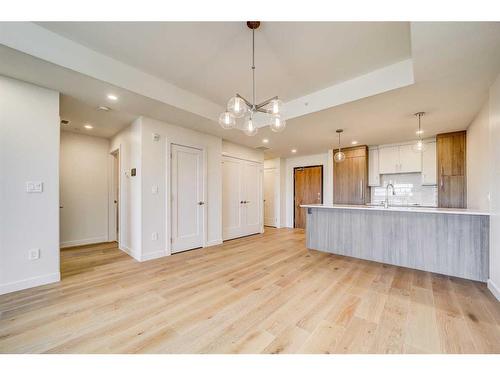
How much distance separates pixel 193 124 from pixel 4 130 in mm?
2363

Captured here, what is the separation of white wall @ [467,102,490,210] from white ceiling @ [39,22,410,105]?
1.77m

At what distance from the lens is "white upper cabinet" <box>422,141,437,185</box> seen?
15.0ft

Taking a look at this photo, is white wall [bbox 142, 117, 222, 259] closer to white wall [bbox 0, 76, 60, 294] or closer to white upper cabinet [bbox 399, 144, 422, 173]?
white wall [bbox 0, 76, 60, 294]

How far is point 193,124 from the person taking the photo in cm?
381

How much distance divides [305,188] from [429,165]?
10.4 ft

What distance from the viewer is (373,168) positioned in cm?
539

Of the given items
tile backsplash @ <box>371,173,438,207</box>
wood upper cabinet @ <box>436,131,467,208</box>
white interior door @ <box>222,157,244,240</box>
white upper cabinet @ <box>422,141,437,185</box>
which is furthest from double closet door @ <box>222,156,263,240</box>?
wood upper cabinet @ <box>436,131,467,208</box>

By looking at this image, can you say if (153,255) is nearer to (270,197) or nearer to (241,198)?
(241,198)

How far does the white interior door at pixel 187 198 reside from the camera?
388 cm

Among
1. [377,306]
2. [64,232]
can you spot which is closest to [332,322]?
[377,306]

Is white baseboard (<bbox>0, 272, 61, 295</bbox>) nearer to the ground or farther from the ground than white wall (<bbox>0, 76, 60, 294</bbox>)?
nearer to the ground

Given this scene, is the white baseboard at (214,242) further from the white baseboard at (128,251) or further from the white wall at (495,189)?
the white wall at (495,189)

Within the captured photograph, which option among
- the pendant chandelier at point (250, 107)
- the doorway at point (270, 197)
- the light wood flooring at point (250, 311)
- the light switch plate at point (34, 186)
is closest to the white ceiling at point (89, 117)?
the light switch plate at point (34, 186)
